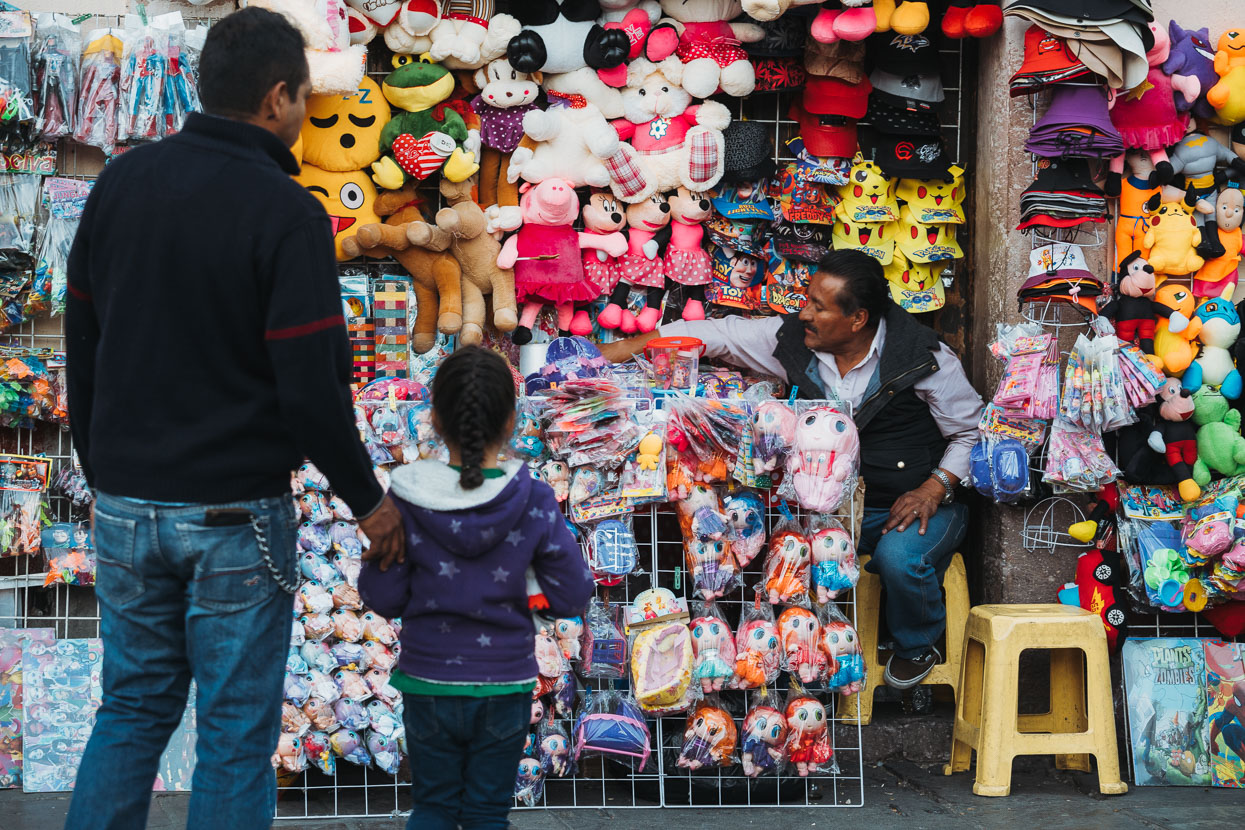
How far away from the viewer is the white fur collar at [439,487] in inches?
103

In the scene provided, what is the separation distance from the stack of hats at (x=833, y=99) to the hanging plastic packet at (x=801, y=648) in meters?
1.96

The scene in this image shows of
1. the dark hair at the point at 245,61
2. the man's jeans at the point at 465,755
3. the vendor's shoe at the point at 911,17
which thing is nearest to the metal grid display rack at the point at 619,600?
the vendor's shoe at the point at 911,17

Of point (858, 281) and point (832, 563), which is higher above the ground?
point (858, 281)

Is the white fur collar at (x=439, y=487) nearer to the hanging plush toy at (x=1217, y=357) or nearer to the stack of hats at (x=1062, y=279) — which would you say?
the stack of hats at (x=1062, y=279)

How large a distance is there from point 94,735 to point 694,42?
335 cm

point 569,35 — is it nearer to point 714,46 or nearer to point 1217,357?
point 714,46

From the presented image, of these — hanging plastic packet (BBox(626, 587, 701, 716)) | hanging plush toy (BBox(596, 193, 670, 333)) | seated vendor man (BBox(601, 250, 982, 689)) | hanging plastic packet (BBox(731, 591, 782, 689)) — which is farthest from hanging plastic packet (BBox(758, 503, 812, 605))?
hanging plush toy (BBox(596, 193, 670, 333))

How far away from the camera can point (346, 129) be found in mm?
4473

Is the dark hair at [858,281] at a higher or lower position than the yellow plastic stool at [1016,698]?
higher

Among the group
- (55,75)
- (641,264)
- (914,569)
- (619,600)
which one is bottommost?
(619,600)

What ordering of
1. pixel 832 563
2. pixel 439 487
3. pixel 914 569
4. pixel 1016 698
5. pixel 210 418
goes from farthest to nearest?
pixel 914 569 < pixel 1016 698 < pixel 832 563 < pixel 439 487 < pixel 210 418

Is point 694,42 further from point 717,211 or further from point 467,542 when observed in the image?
point 467,542

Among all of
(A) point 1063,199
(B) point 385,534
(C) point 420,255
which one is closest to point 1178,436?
(A) point 1063,199

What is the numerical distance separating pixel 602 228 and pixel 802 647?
1839 millimetres
